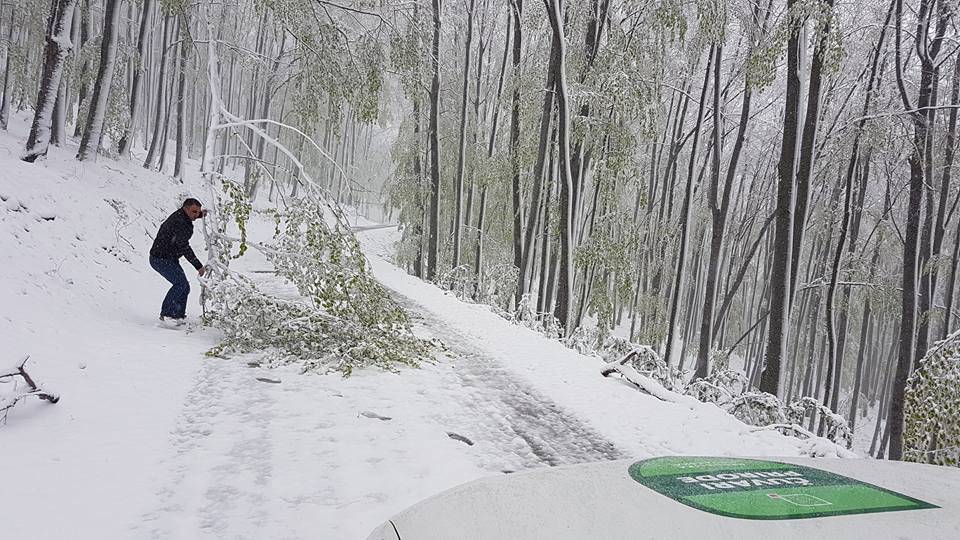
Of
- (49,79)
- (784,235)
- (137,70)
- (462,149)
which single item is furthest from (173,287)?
(462,149)

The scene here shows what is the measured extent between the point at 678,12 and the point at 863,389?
32330mm

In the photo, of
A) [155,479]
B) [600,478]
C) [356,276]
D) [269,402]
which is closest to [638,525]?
[600,478]

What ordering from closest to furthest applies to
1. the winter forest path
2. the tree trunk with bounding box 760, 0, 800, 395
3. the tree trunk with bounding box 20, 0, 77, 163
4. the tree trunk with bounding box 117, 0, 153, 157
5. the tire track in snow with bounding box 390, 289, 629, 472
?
the winter forest path, the tire track in snow with bounding box 390, 289, 629, 472, the tree trunk with bounding box 760, 0, 800, 395, the tree trunk with bounding box 20, 0, 77, 163, the tree trunk with bounding box 117, 0, 153, 157

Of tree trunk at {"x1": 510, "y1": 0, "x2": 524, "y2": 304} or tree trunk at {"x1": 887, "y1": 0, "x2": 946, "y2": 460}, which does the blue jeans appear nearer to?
tree trunk at {"x1": 510, "y1": 0, "x2": 524, "y2": 304}

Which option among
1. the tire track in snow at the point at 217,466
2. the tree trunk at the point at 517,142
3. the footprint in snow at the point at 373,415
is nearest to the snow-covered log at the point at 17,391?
the tire track in snow at the point at 217,466

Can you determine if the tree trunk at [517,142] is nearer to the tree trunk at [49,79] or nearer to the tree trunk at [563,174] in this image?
the tree trunk at [563,174]

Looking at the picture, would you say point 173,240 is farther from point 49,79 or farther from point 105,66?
point 105,66

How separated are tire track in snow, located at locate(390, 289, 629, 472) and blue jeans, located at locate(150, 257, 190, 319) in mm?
3232

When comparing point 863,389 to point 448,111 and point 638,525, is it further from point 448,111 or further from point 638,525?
point 638,525

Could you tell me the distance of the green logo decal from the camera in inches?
49.3

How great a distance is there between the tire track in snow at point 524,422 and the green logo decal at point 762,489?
2.11 m

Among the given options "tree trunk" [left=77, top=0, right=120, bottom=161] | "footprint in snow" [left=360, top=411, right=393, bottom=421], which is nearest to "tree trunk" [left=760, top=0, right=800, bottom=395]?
"footprint in snow" [left=360, top=411, right=393, bottom=421]

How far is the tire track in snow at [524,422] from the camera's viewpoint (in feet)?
12.9

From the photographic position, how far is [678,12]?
27.4 feet
